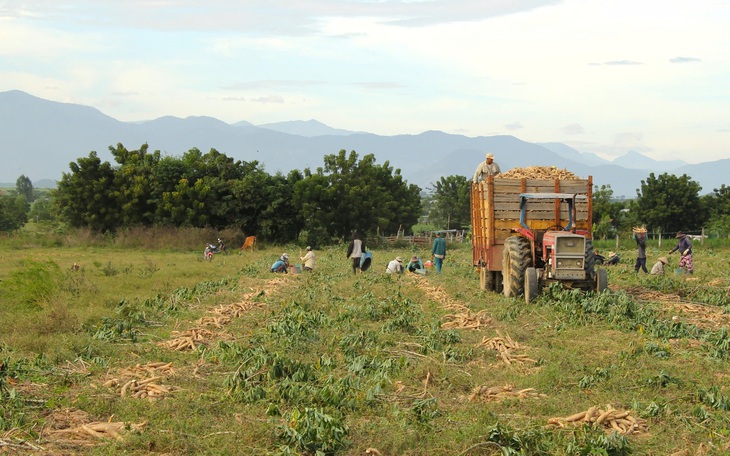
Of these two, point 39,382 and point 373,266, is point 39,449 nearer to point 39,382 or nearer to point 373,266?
point 39,382

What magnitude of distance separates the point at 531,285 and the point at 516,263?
661mm

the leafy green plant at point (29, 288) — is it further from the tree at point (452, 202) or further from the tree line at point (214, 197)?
the tree at point (452, 202)

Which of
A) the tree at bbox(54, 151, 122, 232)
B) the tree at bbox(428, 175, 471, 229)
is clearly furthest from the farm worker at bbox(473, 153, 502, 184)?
the tree at bbox(428, 175, 471, 229)

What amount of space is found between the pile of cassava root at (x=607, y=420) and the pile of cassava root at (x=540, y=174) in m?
9.70

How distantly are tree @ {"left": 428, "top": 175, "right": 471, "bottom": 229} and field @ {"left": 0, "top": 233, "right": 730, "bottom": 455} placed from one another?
5624 centimetres

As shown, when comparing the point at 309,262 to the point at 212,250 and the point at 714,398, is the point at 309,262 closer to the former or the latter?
the point at 212,250

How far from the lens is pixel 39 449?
6551 millimetres

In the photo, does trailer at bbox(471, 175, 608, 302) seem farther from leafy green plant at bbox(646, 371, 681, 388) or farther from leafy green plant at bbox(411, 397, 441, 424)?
leafy green plant at bbox(411, 397, 441, 424)

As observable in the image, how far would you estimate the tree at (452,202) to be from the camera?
241 ft

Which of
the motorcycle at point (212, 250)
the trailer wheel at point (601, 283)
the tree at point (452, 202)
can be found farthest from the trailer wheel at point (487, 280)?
the tree at point (452, 202)

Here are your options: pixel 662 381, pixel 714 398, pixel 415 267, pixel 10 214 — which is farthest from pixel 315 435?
pixel 10 214

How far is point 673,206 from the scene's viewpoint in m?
57.7

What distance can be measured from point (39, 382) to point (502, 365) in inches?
238

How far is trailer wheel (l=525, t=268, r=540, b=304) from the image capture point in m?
14.9
